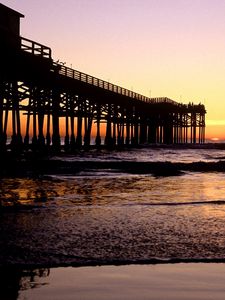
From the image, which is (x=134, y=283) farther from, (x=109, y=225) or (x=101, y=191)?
(x=101, y=191)

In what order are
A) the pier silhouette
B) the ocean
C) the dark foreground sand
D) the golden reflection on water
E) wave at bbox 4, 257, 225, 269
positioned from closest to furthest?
the dark foreground sand
wave at bbox 4, 257, 225, 269
the ocean
the golden reflection on water
the pier silhouette

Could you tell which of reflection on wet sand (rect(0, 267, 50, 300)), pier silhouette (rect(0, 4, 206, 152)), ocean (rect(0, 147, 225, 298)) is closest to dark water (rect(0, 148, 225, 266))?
ocean (rect(0, 147, 225, 298))

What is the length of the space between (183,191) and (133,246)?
662 centimetres

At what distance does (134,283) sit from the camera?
4.27 metres

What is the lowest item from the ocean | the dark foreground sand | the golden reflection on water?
the golden reflection on water

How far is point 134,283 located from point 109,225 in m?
2.87

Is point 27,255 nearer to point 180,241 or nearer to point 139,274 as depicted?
point 139,274

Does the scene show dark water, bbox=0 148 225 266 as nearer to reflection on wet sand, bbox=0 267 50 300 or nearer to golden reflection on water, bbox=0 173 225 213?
golden reflection on water, bbox=0 173 225 213

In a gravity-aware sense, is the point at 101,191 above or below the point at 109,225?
below

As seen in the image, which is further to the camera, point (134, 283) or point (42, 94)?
point (42, 94)

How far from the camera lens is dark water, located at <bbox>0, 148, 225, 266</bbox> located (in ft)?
17.4

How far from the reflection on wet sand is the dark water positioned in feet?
0.88

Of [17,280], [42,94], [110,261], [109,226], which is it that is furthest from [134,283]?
[42,94]

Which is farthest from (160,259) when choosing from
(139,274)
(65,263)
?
(65,263)
